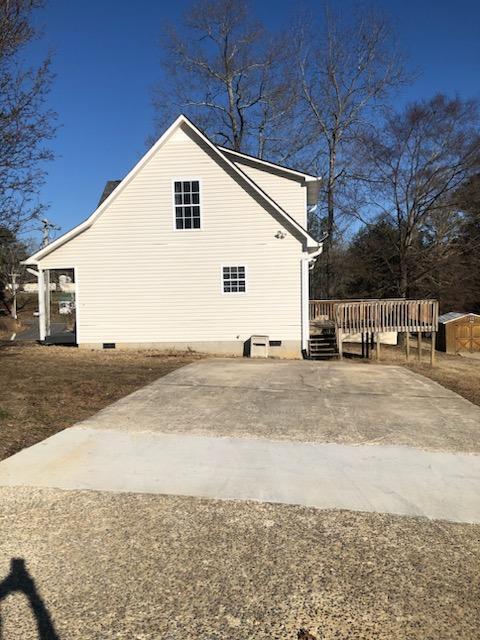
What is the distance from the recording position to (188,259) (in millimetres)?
16453

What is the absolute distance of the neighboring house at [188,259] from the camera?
16109 millimetres

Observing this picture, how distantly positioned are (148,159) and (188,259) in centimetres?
354

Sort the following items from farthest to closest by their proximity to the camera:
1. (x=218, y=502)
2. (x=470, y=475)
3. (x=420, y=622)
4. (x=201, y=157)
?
(x=201, y=157) → (x=470, y=475) → (x=218, y=502) → (x=420, y=622)

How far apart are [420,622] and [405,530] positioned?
1056 mm

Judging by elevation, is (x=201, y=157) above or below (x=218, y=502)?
above

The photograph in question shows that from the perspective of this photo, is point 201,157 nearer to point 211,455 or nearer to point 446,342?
→ point 211,455

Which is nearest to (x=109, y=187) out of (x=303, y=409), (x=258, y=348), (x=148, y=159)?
(x=148, y=159)

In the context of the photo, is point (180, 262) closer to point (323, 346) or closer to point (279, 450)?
point (323, 346)

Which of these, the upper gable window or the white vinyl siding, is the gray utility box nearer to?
the white vinyl siding

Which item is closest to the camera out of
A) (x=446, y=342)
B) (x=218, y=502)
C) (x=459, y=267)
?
(x=218, y=502)

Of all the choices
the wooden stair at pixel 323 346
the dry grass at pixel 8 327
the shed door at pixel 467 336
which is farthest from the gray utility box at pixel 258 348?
the dry grass at pixel 8 327

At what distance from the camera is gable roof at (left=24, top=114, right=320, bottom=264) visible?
15812 millimetres

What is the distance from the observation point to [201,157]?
641 inches

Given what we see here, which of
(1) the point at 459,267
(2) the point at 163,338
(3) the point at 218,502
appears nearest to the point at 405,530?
(3) the point at 218,502
